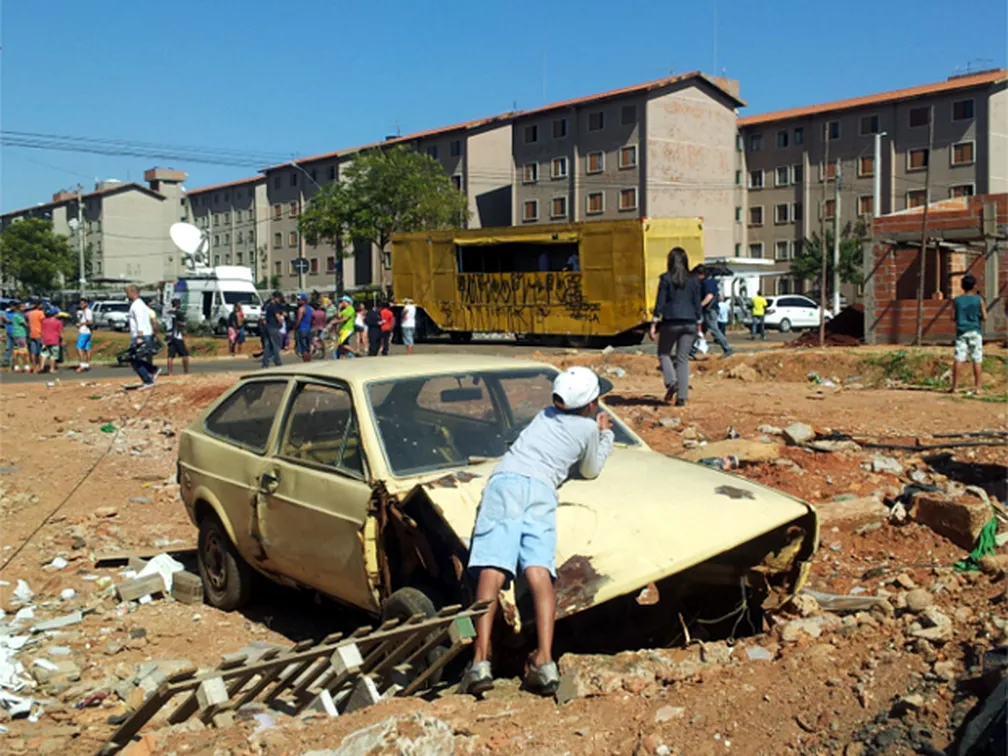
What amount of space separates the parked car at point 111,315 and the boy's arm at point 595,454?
50303 millimetres

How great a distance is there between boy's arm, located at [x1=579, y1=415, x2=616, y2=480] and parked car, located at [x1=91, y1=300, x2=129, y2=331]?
165ft

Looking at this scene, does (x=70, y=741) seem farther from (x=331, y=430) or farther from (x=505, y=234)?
(x=505, y=234)

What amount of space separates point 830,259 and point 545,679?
52.9 meters

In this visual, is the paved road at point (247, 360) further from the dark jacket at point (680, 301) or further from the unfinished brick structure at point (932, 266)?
the dark jacket at point (680, 301)

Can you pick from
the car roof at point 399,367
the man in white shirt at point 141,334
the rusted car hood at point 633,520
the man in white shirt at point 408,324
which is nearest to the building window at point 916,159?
the man in white shirt at point 408,324

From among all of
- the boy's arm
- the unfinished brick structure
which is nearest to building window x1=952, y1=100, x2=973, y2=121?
the unfinished brick structure

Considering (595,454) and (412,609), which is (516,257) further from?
(412,609)

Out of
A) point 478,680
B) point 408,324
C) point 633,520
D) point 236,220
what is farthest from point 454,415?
point 236,220

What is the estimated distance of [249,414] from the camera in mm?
6410

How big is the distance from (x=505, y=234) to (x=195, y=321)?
57.4ft

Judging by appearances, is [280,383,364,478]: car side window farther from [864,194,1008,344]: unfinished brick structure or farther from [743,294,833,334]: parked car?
[743,294,833,334]: parked car

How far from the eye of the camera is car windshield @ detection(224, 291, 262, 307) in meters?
40.9

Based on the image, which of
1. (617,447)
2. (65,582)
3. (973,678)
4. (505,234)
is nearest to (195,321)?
(505,234)

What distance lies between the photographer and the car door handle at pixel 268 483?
566 centimetres
